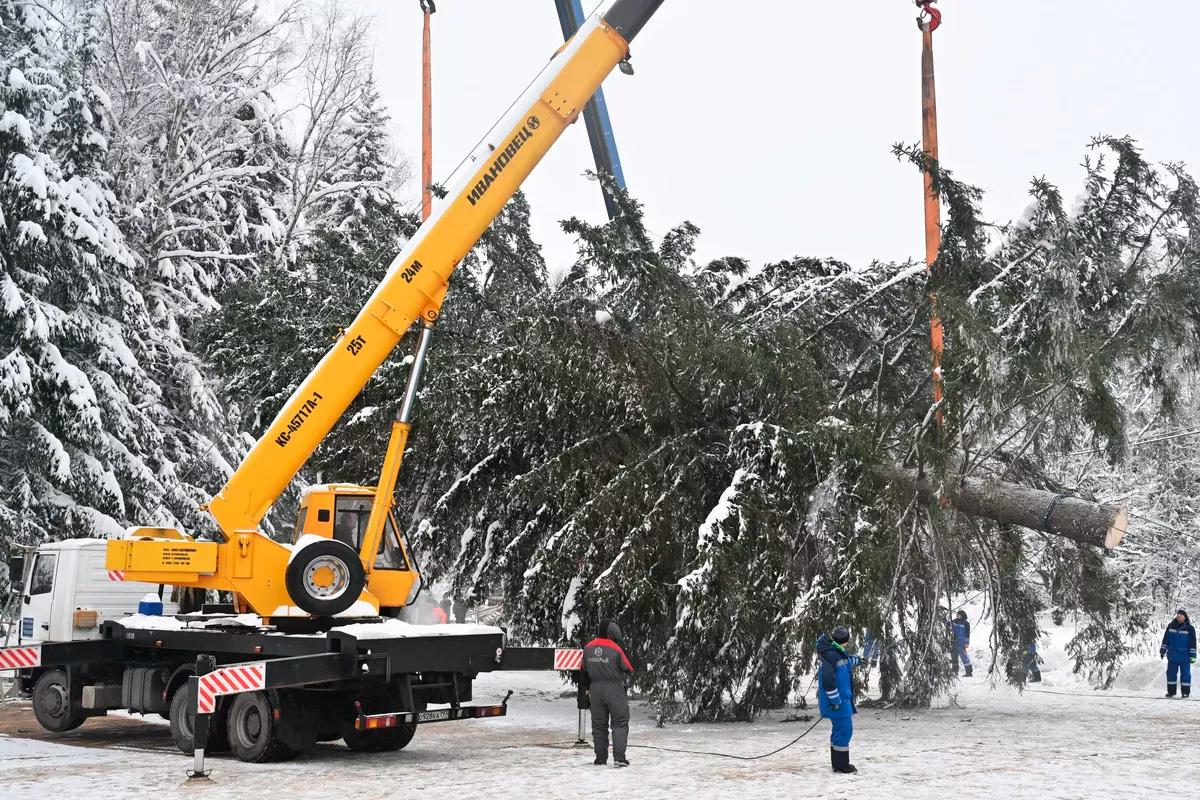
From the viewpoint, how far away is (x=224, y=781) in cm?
975

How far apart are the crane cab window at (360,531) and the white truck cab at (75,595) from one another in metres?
3.51

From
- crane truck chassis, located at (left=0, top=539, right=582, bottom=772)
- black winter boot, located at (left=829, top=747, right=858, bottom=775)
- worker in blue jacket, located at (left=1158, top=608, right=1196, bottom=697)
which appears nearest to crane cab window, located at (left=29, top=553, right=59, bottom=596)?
crane truck chassis, located at (left=0, top=539, right=582, bottom=772)

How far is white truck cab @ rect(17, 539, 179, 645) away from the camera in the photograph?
14.5 meters

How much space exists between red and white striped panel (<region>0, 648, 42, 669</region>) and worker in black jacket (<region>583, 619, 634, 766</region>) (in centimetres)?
615

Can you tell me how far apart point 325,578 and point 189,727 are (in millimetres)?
1970

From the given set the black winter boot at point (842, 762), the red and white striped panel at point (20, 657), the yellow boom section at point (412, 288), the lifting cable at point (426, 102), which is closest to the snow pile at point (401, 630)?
the yellow boom section at point (412, 288)

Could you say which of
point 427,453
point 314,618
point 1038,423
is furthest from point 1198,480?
point 314,618

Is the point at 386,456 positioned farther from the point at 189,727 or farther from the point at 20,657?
the point at 20,657

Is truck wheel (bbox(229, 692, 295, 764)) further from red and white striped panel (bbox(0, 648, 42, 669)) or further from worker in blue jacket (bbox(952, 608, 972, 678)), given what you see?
worker in blue jacket (bbox(952, 608, 972, 678))

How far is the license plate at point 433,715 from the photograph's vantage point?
11000mm

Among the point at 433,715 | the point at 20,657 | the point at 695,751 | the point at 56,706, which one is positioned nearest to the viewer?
the point at 433,715

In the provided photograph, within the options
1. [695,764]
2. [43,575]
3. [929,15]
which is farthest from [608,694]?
[929,15]

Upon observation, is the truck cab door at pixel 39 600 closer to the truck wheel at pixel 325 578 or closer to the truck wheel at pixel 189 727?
the truck wheel at pixel 189 727

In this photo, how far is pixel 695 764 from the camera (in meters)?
10.5
